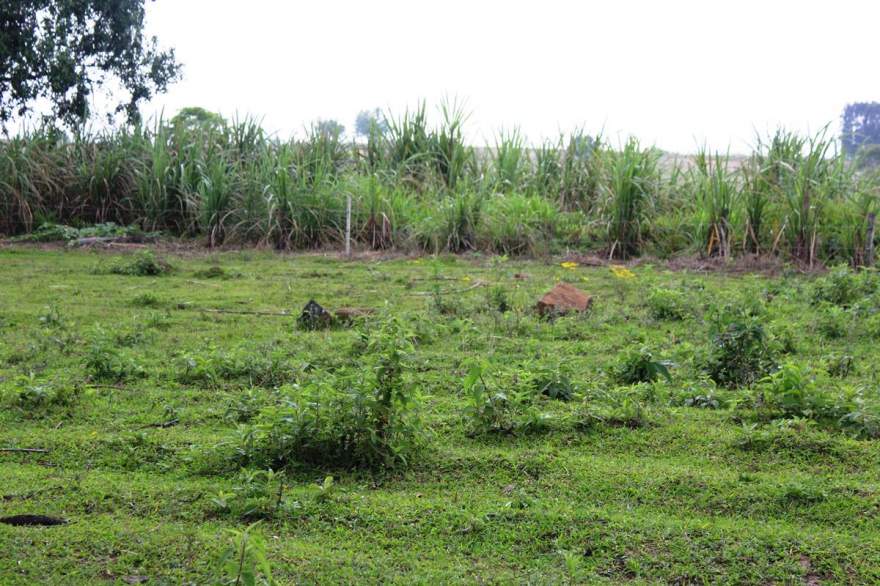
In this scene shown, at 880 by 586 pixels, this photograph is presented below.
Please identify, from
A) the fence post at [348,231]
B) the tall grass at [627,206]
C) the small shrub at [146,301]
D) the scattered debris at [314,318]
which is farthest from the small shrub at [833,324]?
the fence post at [348,231]

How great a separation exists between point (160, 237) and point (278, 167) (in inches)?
74.8

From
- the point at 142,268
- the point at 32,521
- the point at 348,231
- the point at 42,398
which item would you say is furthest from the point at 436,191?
the point at 32,521

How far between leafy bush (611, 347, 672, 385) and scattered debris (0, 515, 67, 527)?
9.46 ft

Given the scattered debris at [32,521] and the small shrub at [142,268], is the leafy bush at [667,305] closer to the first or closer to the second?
the scattered debris at [32,521]

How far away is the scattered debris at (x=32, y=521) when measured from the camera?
2.96 metres

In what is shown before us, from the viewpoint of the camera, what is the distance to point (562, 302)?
23.0 feet

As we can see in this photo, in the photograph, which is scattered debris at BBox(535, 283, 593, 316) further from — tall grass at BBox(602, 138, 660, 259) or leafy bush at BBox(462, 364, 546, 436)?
tall grass at BBox(602, 138, 660, 259)

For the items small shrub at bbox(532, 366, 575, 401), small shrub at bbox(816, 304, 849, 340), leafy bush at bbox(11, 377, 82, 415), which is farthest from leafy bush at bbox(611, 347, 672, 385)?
leafy bush at bbox(11, 377, 82, 415)

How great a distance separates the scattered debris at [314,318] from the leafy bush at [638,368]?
2338 mm

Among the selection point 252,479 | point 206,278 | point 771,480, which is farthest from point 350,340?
point 206,278

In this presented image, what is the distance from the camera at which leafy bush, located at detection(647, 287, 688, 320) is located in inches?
274

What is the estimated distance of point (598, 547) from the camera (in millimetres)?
2857

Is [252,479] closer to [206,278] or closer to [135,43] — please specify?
[206,278]

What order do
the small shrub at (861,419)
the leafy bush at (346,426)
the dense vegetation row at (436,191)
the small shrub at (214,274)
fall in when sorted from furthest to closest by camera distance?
1. the dense vegetation row at (436,191)
2. the small shrub at (214,274)
3. the small shrub at (861,419)
4. the leafy bush at (346,426)
